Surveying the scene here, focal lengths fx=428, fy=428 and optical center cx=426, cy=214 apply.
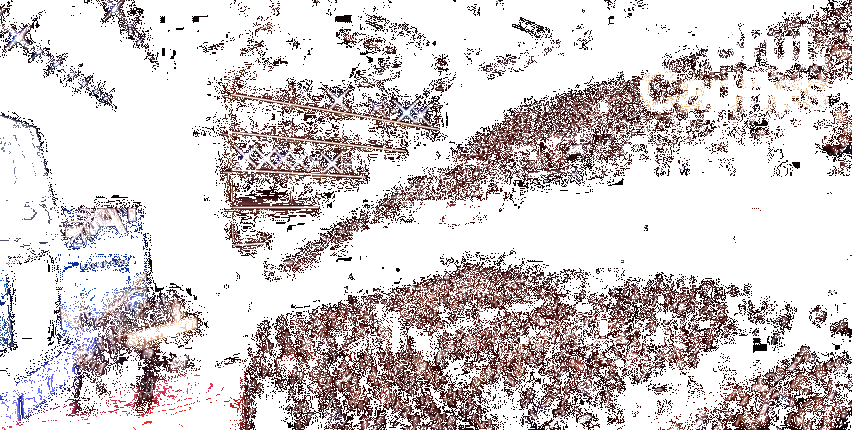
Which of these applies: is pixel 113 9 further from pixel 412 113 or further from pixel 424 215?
pixel 424 215

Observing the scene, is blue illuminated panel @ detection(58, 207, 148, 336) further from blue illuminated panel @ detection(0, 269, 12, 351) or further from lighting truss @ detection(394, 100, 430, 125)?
lighting truss @ detection(394, 100, 430, 125)

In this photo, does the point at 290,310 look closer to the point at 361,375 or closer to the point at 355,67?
the point at 361,375

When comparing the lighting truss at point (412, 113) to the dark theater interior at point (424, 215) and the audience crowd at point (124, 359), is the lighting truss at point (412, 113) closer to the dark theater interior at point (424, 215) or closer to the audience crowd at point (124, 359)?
the dark theater interior at point (424, 215)

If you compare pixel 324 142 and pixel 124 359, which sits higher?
pixel 324 142

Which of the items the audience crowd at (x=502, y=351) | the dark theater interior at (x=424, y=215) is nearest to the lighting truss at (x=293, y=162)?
the dark theater interior at (x=424, y=215)

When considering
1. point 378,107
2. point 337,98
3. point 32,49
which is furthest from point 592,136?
point 32,49

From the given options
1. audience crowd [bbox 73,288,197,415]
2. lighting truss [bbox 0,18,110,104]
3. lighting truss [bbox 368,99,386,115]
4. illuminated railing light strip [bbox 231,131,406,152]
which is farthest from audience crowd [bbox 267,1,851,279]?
lighting truss [bbox 0,18,110,104]
